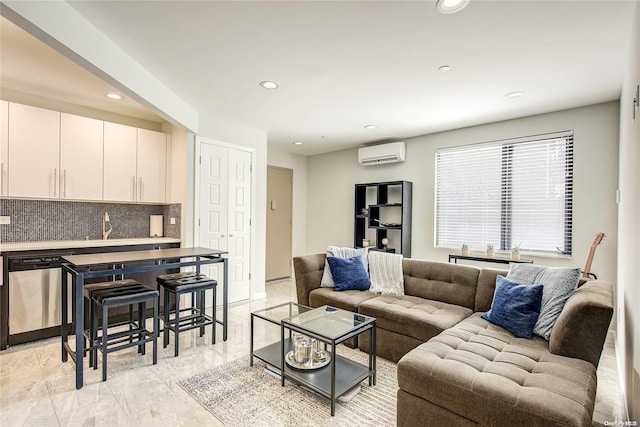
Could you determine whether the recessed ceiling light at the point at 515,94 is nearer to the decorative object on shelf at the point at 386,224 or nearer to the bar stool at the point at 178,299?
the decorative object on shelf at the point at 386,224

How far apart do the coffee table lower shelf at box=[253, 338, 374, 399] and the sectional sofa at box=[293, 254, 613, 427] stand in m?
0.42

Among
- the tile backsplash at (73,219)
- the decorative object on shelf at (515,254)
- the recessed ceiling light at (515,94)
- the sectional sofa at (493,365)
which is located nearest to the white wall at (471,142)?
the decorative object on shelf at (515,254)

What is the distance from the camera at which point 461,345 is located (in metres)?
1.93

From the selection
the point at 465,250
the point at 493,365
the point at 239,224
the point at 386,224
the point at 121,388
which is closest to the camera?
the point at 493,365

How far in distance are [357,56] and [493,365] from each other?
7.40ft

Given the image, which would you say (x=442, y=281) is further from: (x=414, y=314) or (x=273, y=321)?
(x=273, y=321)

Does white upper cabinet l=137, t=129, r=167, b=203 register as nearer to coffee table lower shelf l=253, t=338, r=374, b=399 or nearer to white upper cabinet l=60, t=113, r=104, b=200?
white upper cabinet l=60, t=113, r=104, b=200

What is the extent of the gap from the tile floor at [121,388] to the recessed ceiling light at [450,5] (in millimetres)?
2620

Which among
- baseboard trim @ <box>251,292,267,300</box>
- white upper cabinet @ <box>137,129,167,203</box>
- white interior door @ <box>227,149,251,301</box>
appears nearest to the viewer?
white upper cabinet @ <box>137,129,167,203</box>

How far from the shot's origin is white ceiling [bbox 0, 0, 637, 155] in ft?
6.08

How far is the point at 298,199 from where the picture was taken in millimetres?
6254

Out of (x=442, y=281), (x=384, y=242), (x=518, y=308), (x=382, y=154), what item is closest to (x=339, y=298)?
(x=442, y=281)

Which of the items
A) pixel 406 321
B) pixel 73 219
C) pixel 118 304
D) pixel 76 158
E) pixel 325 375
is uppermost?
pixel 76 158

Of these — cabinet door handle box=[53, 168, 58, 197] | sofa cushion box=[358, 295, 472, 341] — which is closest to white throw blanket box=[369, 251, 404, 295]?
sofa cushion box=[358, 295, 472, 341]
